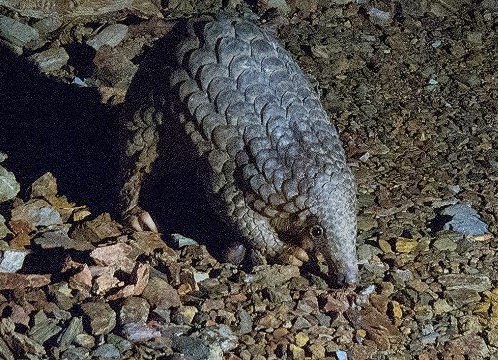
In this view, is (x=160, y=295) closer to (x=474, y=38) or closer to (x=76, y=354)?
(x=76, y=354)

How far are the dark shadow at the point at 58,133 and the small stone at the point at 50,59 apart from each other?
0.06m

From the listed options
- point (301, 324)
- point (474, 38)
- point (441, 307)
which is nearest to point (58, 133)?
point (301, 324)

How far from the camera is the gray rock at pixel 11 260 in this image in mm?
4211

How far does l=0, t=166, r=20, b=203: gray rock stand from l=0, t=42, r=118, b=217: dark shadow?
0.05 meters

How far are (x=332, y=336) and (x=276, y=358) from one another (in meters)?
0.33

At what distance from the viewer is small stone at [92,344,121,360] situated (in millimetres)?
3680

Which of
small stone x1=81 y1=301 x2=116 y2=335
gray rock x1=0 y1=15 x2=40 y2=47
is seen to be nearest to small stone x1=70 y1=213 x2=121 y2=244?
small stone x1=81 y1=301 x2=116 y2=335

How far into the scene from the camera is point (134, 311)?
3889 mm

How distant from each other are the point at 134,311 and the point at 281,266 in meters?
0.83

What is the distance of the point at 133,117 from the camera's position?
15.0 feet

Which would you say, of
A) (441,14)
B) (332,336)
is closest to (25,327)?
(332,336)

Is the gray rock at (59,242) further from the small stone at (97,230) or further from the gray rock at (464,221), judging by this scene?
the gray rock at (464,221)

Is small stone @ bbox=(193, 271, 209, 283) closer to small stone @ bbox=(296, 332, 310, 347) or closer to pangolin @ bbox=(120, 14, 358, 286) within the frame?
pangolin @ bbox=(120, 14, 358, 286)

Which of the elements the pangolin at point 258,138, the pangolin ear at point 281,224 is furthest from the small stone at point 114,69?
the pangolin ear at point 281,224
